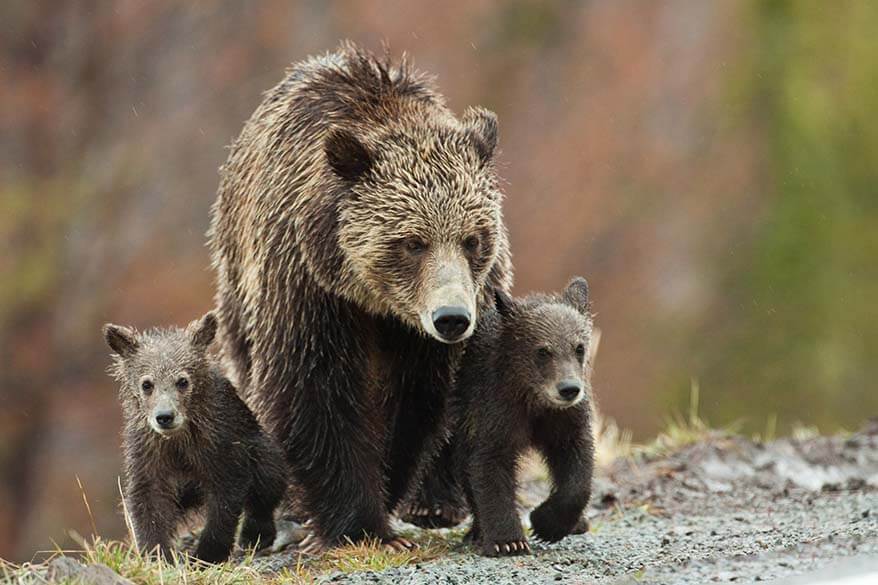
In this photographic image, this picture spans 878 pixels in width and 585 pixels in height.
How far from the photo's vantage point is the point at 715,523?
7762mm

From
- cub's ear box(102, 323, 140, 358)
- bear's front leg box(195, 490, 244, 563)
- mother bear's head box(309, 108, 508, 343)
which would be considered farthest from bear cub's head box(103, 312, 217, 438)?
mother bear's head box(309, 108, 508, 343)

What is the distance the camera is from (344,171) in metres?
7.39

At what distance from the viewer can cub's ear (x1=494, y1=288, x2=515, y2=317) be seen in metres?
7.14

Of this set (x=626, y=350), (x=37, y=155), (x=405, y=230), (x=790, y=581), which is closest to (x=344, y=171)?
(x=405, y=230)

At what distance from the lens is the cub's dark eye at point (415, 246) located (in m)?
7.15

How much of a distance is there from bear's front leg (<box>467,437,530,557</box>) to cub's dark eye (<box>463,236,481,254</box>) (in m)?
0.96

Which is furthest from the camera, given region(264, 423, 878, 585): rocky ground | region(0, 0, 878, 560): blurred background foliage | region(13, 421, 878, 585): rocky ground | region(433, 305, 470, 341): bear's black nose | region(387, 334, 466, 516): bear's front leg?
region(0, 0, 878, 560): blurred background foliage

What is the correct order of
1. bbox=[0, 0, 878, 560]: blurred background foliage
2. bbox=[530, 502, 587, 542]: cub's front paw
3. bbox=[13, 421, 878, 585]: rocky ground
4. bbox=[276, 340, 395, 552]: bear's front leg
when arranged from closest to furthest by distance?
1. bbox=[13, 421, 878, 585]: rocky ground
2. bbox=[530, 502, 587, 542]: cub's front paw
3. bbox=[276, 340, 395, 552]: bear's front leg
4. bbox=[0, 0, 878, 560]: blurred background foliage

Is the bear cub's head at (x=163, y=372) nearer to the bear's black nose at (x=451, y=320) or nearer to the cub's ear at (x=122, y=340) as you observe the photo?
the cub's ear at (x=122, y=340)

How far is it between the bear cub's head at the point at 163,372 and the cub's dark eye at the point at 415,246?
1.03 m

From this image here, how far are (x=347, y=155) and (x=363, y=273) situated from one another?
61 cm

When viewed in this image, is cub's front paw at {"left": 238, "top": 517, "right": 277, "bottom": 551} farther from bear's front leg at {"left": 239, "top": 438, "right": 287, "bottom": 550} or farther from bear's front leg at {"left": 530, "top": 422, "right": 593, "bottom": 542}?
bear's front leg at {"left": 530, "top": 422, "right": 593, "bottom": 542}

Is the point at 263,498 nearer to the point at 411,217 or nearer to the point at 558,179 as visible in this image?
the point at 411,217

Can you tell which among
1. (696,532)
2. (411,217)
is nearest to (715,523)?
(696,532)
